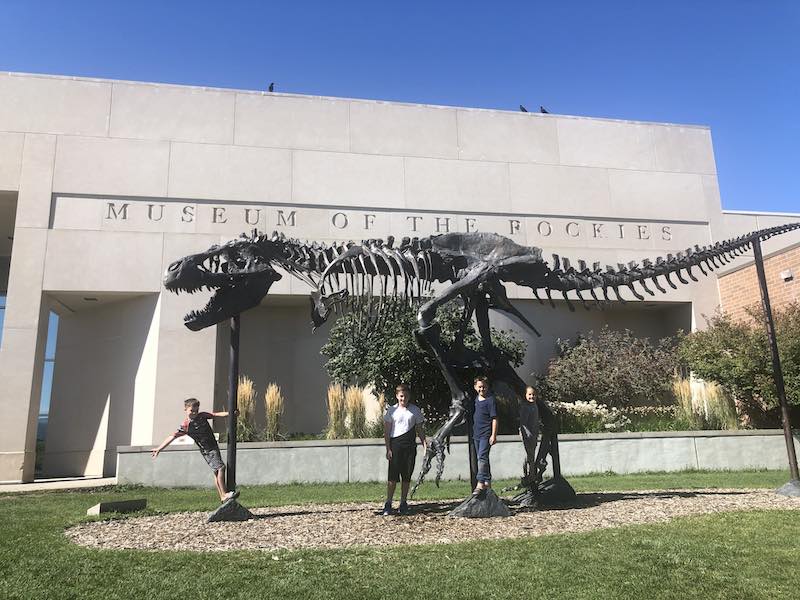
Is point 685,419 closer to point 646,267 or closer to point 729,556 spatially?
point 646,267

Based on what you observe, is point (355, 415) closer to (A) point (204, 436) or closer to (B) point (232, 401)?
(B) point (232, 401)

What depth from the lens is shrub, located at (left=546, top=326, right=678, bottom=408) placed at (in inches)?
712

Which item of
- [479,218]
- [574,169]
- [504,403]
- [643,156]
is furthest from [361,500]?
[643,156]

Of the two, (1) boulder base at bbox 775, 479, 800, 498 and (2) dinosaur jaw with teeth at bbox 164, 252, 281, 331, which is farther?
(1) boulder base at bbox 775, 479, 800, 498

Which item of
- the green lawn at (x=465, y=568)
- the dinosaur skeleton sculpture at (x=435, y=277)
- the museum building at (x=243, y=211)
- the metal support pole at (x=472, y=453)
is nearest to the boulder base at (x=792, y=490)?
the green lawn at (x=465, y=568)

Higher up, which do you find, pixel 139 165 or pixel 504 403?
pixel 139 165

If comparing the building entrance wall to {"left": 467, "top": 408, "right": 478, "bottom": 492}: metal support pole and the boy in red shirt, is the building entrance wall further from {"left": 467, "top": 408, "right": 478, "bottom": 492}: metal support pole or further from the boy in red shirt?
{"left": 467, "top": 408, "right": 478, "bottom": 492}: metal support pole

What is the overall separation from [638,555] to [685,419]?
38.4ft

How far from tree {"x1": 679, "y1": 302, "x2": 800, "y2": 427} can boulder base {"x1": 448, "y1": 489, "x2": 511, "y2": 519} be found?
10166 millimetres

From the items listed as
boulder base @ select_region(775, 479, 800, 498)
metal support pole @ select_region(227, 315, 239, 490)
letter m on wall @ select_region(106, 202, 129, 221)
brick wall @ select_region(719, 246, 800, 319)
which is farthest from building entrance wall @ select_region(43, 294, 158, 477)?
brick wall @ select_region(719, 246, 800, 319)

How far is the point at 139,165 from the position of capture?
1859 centimetres

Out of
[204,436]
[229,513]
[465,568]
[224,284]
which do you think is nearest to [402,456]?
[229,513]

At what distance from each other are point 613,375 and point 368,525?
1239 centimetres

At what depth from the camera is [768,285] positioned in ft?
58.7
